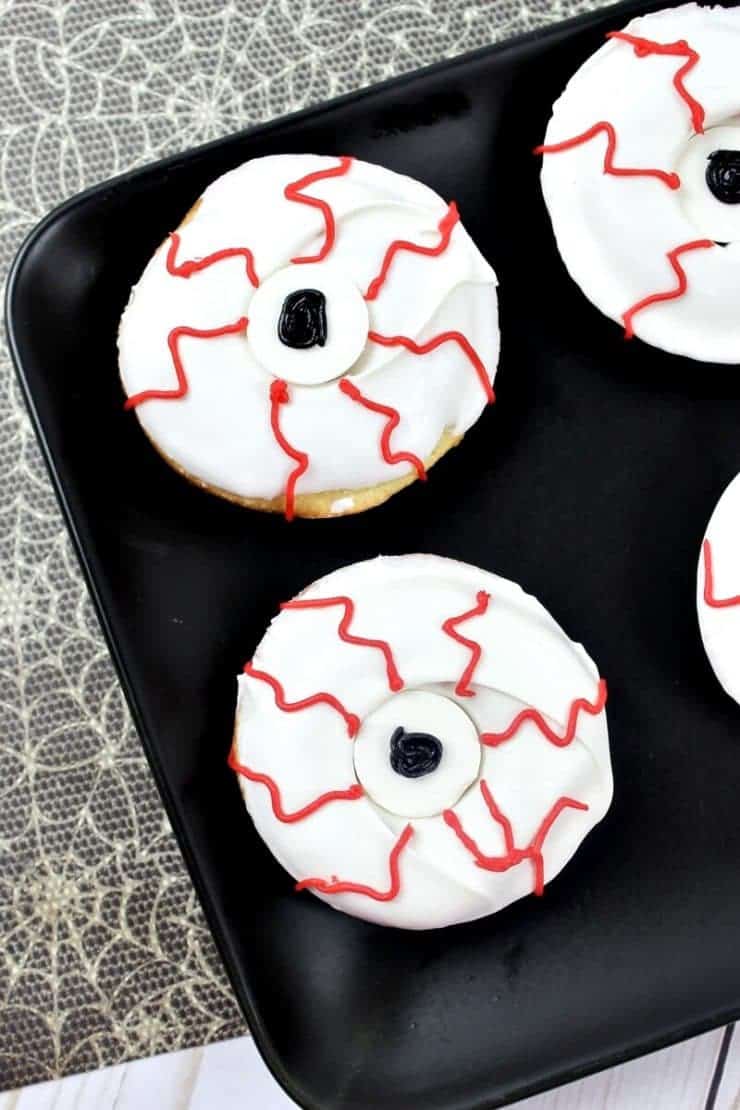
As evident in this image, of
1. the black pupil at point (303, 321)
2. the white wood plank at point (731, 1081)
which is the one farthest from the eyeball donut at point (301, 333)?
the white wood plank at point (731, 1081)

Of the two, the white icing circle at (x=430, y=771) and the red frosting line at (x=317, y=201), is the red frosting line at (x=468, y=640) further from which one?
the red frosting line at (x=317, y=201)

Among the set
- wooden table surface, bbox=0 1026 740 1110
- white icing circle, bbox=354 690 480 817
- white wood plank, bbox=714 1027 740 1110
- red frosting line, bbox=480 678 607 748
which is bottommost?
wooden table surface, bbox=0 1026 740 1110

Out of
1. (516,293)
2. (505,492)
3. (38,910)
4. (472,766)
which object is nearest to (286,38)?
(516,293)

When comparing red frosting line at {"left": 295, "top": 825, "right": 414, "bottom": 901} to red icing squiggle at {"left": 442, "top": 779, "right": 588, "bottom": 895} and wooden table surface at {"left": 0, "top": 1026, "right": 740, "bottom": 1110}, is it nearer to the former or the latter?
red icing squiggle at {"left": 442, "top": 779, "right": 588, "bottom": 895}

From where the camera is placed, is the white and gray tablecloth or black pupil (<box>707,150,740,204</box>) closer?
black pupil (<box>707,150,740,204</box>)

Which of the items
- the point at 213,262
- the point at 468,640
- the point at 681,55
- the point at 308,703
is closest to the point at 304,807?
the point at 308,703

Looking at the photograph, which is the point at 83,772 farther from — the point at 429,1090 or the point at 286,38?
the point at 286,38

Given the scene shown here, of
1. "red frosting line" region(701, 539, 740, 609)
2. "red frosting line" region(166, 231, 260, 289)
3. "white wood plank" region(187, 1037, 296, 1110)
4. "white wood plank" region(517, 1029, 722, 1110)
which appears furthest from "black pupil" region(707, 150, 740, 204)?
"white wood plank" region(187, 1037, 296, 1110)
